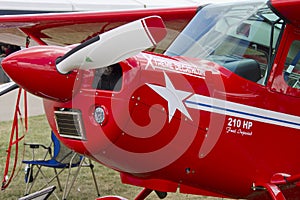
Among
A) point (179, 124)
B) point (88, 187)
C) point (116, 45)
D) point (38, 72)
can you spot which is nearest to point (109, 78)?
point (116, 45)

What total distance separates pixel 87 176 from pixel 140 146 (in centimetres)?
380

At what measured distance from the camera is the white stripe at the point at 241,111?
3.47 m

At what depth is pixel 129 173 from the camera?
360 centimetres

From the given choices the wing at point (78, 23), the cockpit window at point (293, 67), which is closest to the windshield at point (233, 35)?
the cockpit window at point (293, 67)

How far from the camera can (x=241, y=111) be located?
11.9 ft

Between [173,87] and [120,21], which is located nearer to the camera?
[173,87]

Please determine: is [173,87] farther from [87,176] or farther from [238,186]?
[87,176]

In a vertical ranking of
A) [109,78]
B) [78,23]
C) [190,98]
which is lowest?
[78,23]

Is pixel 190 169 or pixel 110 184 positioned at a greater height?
pixel 190 169

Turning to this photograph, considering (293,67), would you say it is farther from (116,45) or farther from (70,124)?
(70,124)

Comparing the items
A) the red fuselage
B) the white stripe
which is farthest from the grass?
the white stripe

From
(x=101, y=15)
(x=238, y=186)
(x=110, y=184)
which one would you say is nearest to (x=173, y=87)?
(x=238, y=186)

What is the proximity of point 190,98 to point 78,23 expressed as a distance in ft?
8.70

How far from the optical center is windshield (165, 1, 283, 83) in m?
3.82
